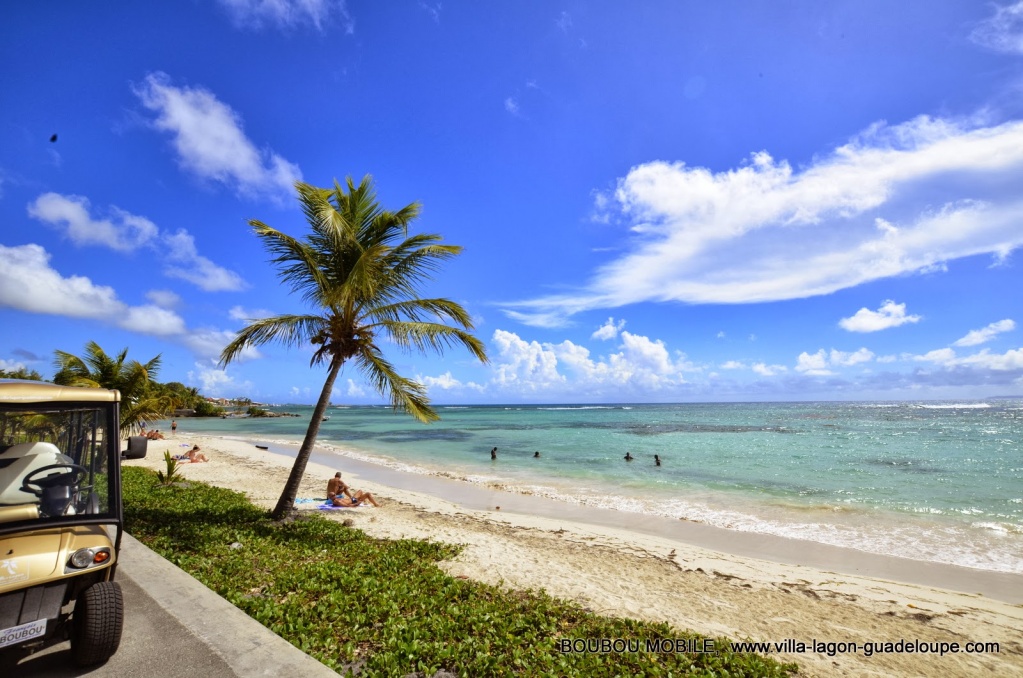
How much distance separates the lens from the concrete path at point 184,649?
3441 mm

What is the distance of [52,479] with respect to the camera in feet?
12.2

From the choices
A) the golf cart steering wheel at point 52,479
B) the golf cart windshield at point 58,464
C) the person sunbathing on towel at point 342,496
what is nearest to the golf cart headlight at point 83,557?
the golf cart windshield at point 58,464

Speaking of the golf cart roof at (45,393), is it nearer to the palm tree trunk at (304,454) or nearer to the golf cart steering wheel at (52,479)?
the golf cart steering wheel at (52,479)

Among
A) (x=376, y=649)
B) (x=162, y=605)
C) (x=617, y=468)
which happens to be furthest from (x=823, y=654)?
(x=617, y=468)

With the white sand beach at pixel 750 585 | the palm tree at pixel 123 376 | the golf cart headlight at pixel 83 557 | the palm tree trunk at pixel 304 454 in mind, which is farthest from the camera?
the palm tree at pixel 123 376

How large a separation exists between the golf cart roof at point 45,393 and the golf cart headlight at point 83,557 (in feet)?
3.99

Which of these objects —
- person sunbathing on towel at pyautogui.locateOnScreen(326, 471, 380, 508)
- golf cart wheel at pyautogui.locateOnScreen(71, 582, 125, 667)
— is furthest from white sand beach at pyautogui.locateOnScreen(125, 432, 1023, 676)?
golf cart wheel at pyautogui.locateOnScreen(71, 582, 125, 667)

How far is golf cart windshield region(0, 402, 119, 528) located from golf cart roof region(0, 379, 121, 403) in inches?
1.8

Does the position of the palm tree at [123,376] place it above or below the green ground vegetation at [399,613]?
above

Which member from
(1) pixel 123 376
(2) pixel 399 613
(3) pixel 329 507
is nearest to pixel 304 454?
(3) pixel 329 507

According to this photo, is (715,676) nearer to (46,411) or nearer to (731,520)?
(46,411)

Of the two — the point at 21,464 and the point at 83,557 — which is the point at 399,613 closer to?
the point at 83,557

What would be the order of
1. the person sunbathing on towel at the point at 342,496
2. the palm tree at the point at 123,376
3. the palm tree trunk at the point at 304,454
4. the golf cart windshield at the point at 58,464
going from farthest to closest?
the palm tree at the point at 123,376 → the person sunbathing on towel at the point at 342,496 → the palm tree trunk at the point at 304,454 → the golf cart windshield at the point at 58,464

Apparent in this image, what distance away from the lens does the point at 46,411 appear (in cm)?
380
